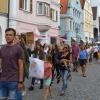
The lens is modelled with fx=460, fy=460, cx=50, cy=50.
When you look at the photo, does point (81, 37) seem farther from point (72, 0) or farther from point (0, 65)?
point (0, 65)

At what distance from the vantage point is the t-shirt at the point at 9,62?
25.6 ft

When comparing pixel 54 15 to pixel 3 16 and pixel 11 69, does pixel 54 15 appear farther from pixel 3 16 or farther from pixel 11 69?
pixel 11 69

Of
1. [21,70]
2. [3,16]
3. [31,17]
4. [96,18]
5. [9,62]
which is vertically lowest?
[21,70]

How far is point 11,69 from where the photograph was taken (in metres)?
7.82

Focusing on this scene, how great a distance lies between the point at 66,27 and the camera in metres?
68.4

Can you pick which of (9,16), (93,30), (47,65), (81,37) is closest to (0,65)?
(47,65)

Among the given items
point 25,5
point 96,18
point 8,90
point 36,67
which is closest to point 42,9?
point 25,5

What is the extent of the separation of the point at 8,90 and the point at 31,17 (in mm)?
34014

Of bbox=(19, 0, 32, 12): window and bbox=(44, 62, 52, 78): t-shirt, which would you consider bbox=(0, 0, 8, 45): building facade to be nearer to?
bbox=(19, 0, 32, 12): window

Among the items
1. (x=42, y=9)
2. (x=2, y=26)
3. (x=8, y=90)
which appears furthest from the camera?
(x=42, y=9)

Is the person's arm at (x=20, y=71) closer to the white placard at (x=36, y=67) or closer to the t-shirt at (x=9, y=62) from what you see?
the t-shirt at (x=9, y=62)

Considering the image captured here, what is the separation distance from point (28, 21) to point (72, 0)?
32329mm

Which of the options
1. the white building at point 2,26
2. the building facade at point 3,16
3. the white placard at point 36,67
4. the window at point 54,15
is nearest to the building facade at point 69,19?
the window at point 54,15

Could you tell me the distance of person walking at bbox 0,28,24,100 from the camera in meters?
7.77
